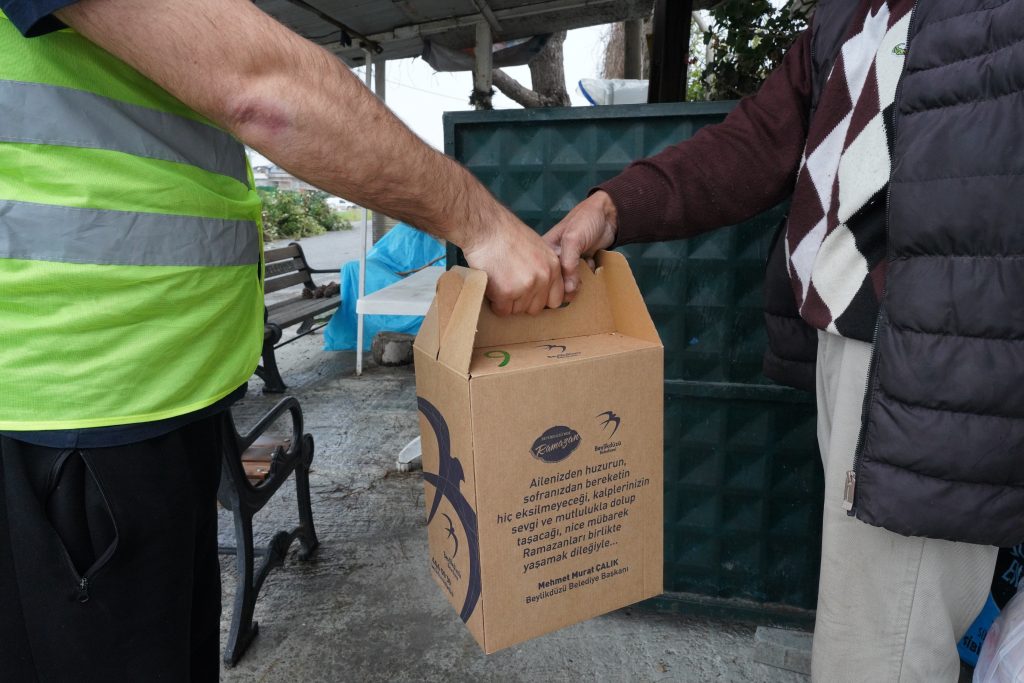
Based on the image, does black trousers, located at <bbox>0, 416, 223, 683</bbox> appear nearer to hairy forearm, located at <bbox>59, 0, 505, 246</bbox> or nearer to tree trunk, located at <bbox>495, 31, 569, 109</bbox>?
hairy forearm, located at <bbox>59, 0, 505, 246</bbox>

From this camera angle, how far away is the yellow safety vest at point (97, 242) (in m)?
0.82

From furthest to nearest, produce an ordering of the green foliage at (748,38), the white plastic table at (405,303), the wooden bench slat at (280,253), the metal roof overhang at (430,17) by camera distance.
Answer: the wooden bench slat at (280,253)
the metal roof overhang at (430,17)
the white plastic table at (405,303)
the green foliage at (748,38)

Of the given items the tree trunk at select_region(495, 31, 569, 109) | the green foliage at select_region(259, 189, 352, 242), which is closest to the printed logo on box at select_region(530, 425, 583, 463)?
the tree trunk at select_region(495, 31, 569, 109)

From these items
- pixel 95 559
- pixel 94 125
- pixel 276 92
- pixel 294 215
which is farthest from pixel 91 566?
pixel 294 215

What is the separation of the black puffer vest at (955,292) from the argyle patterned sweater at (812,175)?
70 millimetres

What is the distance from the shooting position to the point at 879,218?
0.96m

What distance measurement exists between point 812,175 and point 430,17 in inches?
154

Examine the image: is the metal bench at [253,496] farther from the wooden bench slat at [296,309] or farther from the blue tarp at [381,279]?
the blue tarp at [381,279]

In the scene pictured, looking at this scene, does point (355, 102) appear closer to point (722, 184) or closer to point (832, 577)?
point (722, 184)

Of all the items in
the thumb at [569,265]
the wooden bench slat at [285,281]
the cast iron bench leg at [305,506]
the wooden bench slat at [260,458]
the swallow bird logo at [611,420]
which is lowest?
the cast iron bench leg at [305,506]

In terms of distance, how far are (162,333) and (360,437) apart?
9.51 feet

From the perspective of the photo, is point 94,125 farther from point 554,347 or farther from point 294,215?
point 294,215

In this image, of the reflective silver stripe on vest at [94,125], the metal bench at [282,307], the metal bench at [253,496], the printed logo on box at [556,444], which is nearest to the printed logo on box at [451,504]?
the printed logo on box at [556,444]

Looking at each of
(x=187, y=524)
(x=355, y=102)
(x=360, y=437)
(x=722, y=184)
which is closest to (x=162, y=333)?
(x=187, y=524)
